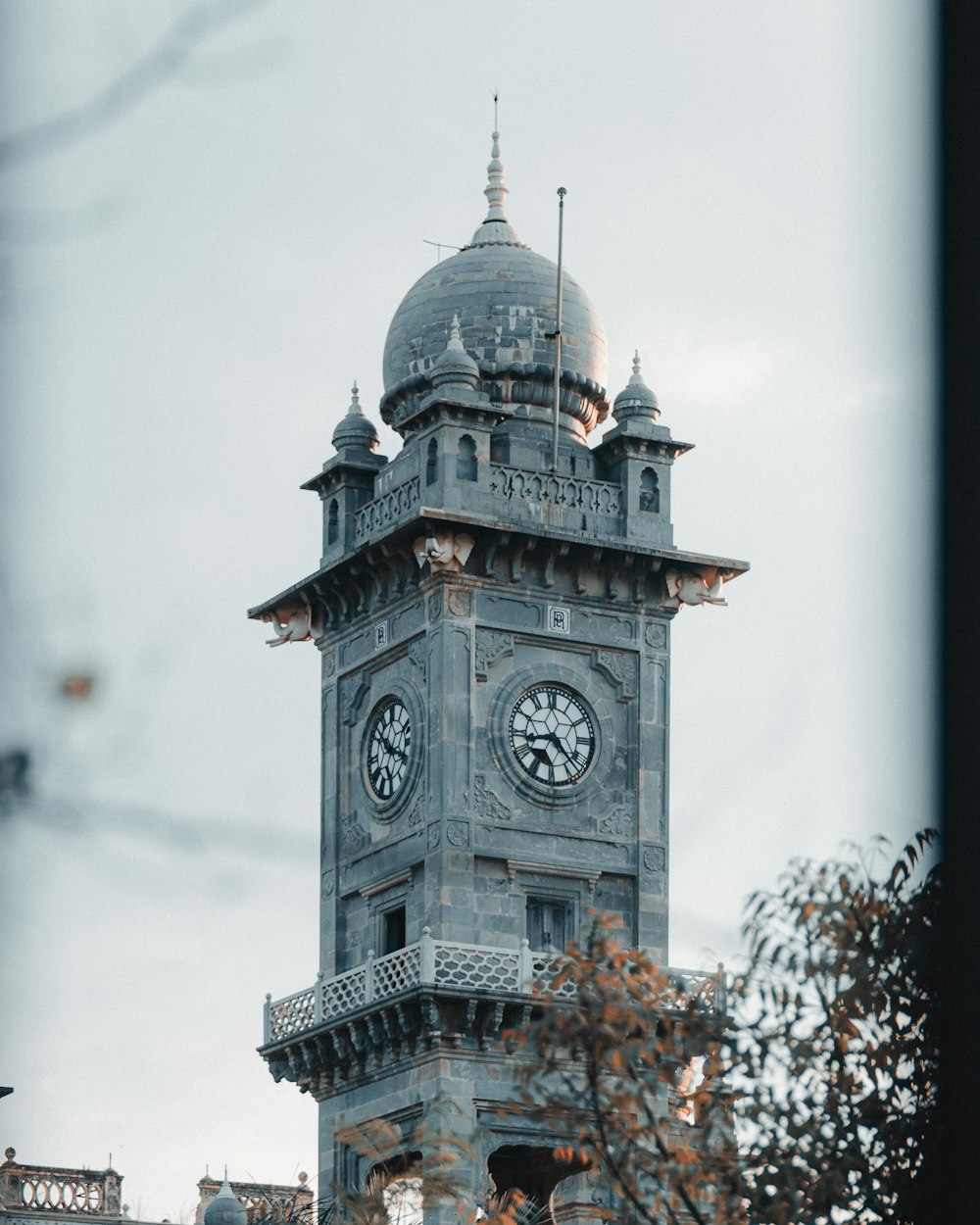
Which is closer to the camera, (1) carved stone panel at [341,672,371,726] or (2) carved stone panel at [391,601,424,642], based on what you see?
(2) carved stone panel at [391,601,424,642]

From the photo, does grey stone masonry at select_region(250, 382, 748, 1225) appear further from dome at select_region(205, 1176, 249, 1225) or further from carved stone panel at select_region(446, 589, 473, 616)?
dome at select_region(205, 1176, 249, 1225)

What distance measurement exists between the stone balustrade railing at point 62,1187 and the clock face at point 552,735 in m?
16.4

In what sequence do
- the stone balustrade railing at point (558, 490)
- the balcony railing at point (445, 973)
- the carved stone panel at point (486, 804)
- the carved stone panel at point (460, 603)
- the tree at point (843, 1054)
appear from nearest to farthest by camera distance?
the tree at point (843, 1054) < the balcony railing at point (445, 973) < the carved stone panel at point (486, 804) < the carved stone panel at point (460, 603) < the stone balustrade railing at point (558, 490)

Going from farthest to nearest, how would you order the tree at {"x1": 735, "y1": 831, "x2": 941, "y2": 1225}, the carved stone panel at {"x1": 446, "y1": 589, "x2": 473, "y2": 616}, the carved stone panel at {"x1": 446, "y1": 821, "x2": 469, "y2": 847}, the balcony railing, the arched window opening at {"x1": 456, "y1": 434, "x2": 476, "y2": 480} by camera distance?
the arched window opening at {"x1": 456, "y1": 434, "x2": 476, "y2": 480}, the carved stone panel at {"x1": 446, "y1": 589, "x2": 473, "y2": 616}, the carved stone panel at {"x1": 446, "y1": 821, "x2": 469, "y2": 847}, the balcony railing, the tree at {"x1": 735, "y1": 831, "x2": 941, "y2": 1225}

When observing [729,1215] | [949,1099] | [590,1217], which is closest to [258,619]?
[590,1217]

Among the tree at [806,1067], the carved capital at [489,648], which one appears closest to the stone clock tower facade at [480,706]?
the carved capital at [489,648]

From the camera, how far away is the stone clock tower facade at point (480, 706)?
6631 centimetres

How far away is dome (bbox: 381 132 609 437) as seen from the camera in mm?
72062

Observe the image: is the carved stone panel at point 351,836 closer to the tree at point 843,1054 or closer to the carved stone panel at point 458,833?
the carved stone panel at point 458,833

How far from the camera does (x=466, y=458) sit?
6875 cm

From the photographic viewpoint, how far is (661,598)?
70625 mm

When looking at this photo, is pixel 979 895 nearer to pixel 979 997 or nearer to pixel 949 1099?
pixel 979 997

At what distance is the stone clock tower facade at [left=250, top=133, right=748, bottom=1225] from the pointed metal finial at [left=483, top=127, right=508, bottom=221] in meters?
2.72

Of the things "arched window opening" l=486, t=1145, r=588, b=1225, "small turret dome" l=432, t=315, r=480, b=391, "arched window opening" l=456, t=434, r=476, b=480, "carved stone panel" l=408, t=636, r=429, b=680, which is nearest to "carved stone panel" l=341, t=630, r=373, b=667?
"carved stone panel" l=408, t=636, r=429, b=680
